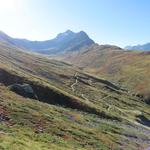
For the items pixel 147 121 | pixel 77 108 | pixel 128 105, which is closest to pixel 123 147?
pixel 77 108

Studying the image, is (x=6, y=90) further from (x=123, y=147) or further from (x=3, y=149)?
(x=3, y=149)

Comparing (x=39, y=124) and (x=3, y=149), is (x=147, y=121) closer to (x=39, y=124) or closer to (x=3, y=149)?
(x=39, y=124)

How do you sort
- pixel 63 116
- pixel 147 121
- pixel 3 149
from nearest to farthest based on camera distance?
1. pixel 3 149
2. pixel 63 116
3. pixel 147 121

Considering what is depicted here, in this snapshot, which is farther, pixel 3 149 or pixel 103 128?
pixel 103 128

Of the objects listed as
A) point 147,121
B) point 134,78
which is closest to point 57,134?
point 147,121

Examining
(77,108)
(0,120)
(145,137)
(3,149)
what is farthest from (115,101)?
(3,149)

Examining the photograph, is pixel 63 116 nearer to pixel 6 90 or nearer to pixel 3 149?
pixel 6 90

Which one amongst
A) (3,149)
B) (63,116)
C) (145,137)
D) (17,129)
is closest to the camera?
(3,149)

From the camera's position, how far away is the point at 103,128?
70312mm

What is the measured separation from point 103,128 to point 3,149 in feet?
120

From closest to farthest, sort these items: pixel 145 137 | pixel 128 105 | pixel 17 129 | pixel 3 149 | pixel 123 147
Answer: pixel 3 149
pixel 17 129
pixel 123 147
pixel 145 137
pixel 128 105

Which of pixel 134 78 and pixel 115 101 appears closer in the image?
pixel 115 101

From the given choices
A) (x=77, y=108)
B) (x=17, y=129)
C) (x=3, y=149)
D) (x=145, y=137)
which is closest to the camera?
(x=3, y=149)

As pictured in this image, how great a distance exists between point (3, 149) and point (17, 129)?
11.9m
